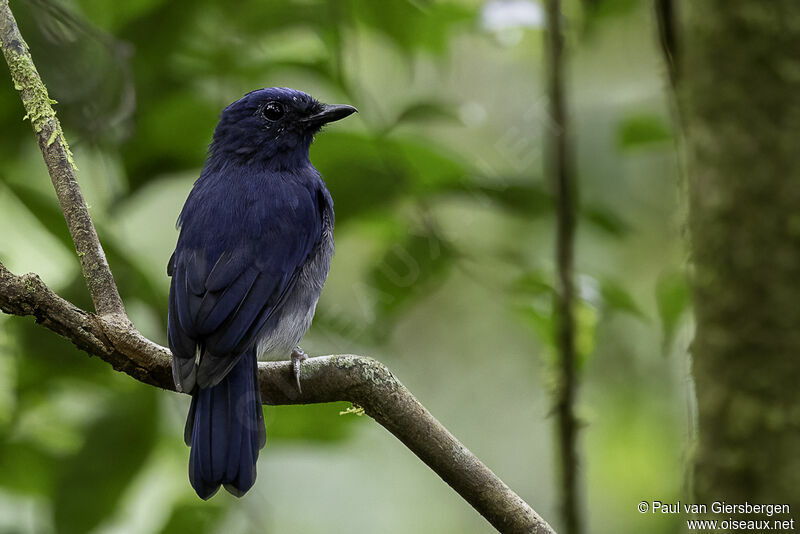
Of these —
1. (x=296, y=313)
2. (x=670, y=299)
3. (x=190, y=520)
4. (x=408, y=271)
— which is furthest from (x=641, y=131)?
(x=190, y=520)

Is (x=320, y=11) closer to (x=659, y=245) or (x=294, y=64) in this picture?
(x=294, y=64)

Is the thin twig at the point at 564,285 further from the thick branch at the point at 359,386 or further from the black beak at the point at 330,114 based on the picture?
the black beak at the point at 330,114

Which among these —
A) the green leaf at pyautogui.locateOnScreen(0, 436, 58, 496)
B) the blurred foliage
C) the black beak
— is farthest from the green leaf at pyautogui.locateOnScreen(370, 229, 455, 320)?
the green leaf at pyautogui.locateOnScreen(0, 436, 58, 496)

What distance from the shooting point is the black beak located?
329 centimetres

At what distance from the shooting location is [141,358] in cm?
219

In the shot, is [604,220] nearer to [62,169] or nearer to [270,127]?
[270,127]

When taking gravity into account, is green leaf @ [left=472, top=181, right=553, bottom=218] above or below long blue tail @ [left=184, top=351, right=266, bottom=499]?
above

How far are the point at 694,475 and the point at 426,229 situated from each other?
4.99ft

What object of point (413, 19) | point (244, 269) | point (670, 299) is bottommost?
point (670, 299)

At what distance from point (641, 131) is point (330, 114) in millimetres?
1138

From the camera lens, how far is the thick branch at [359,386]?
1979mm

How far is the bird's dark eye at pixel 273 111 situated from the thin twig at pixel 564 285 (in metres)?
1.52

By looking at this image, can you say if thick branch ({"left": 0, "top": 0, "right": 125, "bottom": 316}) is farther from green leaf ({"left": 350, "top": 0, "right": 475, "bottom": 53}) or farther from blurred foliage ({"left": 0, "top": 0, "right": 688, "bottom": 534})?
green leaf ({"left": 350, "top": 0, "right": 475, "bottom": 53})

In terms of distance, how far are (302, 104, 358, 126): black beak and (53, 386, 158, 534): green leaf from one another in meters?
1.20
